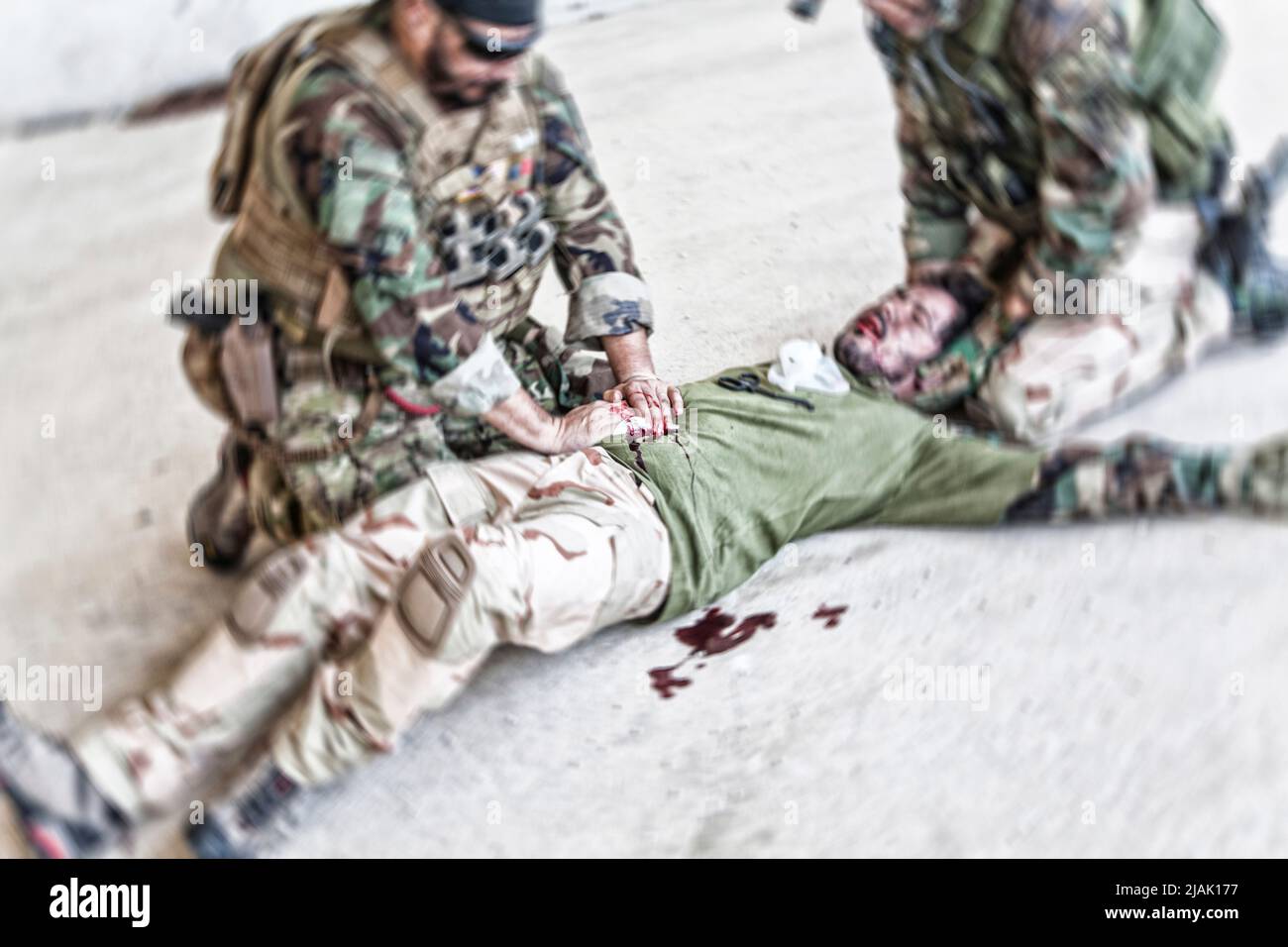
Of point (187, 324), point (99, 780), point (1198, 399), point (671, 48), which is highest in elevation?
point (671, 48)

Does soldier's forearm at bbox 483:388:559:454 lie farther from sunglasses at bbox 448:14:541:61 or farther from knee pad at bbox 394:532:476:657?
sunglasses at bbox 448:14:541:61

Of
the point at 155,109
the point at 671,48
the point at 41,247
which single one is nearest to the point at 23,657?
the point at 41,247

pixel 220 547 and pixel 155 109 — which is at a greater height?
pixel 155 109

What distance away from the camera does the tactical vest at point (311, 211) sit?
44.5 inches

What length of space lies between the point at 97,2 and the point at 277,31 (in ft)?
0.76

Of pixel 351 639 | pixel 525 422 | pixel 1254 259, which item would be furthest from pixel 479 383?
pixel 1254 259

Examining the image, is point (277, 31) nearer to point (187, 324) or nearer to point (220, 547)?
point (187, 324)

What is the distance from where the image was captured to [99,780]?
1153 millimetres

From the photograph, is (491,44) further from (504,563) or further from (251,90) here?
(504,563)

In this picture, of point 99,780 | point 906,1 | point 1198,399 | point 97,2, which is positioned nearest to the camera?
point 99,780

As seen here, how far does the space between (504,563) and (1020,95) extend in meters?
0.79

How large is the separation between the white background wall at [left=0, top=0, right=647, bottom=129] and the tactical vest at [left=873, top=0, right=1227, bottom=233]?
0.47 meters

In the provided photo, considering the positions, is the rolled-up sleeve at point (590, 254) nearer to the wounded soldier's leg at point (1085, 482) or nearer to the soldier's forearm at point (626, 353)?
the soldier's forearm at point (626, 353)

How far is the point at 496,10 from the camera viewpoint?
3.62 ft
